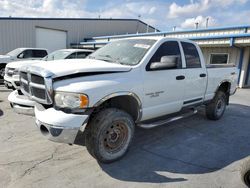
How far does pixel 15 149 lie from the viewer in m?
3.91

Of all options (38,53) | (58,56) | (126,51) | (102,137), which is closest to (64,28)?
(38,53)

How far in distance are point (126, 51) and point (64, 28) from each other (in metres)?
19.3

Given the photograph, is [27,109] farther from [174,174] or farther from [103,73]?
[174,174]

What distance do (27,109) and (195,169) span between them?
115 inches

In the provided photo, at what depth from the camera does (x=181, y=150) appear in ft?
13.6

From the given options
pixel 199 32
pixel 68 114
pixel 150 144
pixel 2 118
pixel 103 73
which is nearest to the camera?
pixel 68 114

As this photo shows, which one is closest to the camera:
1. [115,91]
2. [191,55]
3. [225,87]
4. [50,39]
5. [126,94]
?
[115,91]

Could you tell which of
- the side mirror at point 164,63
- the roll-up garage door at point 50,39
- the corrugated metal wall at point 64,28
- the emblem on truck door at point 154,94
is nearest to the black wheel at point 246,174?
the emblem on truck door at point 154,94

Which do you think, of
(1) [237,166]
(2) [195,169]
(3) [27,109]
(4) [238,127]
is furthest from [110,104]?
(4) [238,127]

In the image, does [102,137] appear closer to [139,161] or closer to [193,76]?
[139,161]

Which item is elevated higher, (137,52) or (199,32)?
(199,32)

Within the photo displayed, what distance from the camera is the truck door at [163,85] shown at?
382 cm

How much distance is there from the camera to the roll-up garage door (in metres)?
20.3

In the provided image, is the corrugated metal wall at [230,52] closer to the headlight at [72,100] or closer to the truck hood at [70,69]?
the truck hood at [70,69]
